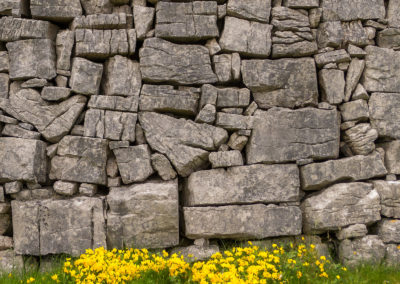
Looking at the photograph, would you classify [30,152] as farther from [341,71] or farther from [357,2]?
[357,2]

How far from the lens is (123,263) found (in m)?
3.54

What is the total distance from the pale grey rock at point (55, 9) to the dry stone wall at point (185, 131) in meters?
0.02

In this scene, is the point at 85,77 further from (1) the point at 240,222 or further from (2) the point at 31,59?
(1) the point at 240,222

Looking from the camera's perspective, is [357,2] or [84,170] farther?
[357,2]

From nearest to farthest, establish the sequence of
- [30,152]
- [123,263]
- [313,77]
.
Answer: [123,263]
[30,152]
[313,77]

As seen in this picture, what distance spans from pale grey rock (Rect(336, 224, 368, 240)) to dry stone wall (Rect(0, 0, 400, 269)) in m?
0.03

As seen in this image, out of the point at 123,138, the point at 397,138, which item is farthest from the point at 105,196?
the point at 397,138

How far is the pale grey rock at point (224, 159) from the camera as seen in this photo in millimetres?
4531

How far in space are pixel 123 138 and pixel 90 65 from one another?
1.05m

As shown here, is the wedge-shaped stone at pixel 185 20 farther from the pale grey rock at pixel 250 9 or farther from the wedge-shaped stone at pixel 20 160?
the wedge-shaped stone at pixel 20 160

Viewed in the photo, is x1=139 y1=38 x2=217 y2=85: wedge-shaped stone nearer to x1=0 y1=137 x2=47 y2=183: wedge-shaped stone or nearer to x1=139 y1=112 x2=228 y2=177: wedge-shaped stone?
x1=139 y1=112 x2=228 y2=177: wedge-shaped stone

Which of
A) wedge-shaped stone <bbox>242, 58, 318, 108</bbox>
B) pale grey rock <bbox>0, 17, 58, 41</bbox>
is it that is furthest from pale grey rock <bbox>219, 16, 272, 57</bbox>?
pale grey rock <bbox>0, 17, 58, 41</bbox>

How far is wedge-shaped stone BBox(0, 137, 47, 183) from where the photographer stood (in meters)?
4.43

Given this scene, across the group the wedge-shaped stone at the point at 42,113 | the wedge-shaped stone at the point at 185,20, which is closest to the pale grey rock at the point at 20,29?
the wedge-shaped stone at the point at 42,113
